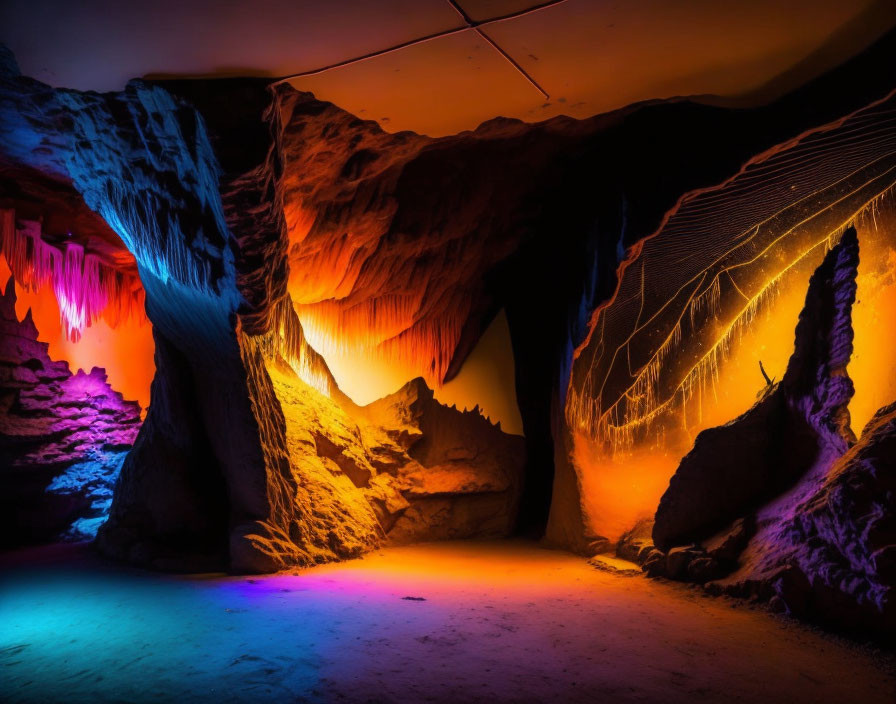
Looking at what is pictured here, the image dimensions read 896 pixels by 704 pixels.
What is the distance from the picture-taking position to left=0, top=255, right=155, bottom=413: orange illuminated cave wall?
7988mm

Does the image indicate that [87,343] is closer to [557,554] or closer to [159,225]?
[159,225]

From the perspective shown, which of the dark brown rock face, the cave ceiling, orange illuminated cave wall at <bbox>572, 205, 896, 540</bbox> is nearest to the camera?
the cave ceiling

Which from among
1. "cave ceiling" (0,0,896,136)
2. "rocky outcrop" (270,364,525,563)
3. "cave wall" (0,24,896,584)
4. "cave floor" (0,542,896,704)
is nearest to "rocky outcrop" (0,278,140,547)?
"cave wall" (0,24,896,584)

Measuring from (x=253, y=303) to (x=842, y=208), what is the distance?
5.49 m

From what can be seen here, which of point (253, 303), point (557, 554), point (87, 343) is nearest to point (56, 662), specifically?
point (253, 303)

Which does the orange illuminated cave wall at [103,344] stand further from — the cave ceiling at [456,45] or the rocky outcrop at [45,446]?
the cave ceiling at [456,45]

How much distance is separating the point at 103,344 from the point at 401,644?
7.40 meters

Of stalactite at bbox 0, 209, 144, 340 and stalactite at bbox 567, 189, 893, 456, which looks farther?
stalactite at bbox 0, 209, 144, 340

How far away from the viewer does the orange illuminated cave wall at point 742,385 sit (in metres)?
5.41

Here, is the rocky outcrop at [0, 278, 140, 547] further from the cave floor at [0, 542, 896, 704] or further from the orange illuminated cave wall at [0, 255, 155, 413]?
the cave floor at [0, 542, 896, 704]

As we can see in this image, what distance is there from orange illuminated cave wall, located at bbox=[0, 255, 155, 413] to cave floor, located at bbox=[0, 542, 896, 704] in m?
3.82

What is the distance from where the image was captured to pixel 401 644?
344cm

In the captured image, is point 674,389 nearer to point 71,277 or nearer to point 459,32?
point 459,32

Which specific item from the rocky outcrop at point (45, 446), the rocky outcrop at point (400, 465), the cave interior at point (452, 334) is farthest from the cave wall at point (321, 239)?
the rocky outcrop at point (45, 446)
